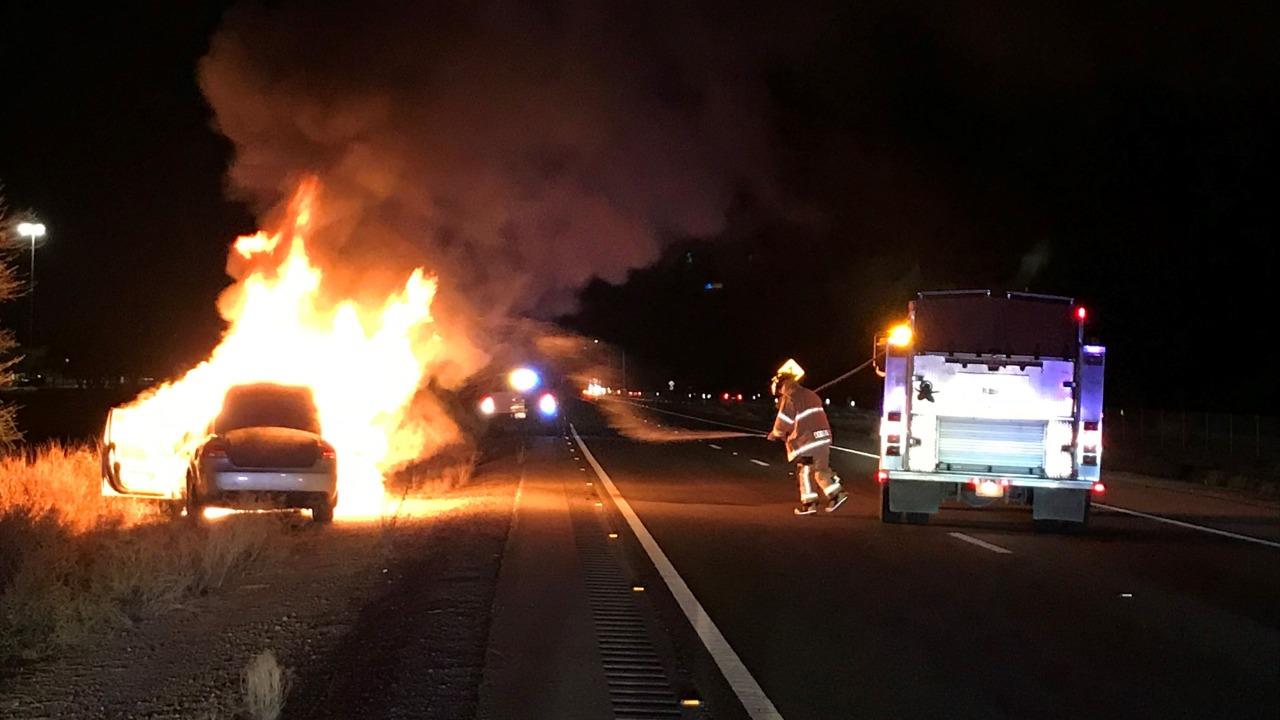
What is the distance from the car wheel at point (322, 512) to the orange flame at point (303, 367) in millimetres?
1339

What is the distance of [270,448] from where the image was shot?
14305mm

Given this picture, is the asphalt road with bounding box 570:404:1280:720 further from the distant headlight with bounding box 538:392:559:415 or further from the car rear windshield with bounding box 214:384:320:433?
the distant headlight with bounding box 538:392:559:415

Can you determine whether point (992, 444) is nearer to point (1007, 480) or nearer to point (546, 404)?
point (1007, 480)

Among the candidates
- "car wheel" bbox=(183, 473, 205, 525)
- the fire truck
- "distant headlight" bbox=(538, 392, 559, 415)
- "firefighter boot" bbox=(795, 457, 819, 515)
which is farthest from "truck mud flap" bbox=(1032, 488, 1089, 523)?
"distant headlight" bbox=(538, 392, 559, 415)

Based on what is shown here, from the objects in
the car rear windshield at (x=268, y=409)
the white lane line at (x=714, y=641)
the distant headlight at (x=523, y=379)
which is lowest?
the white lane line at (x=714, y=641)

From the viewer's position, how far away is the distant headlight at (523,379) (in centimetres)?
4266

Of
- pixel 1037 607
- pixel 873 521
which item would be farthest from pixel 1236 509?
pixel 1037 607

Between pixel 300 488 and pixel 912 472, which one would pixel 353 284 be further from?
pixel 912 472

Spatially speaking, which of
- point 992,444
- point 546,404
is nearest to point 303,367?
point 992,444

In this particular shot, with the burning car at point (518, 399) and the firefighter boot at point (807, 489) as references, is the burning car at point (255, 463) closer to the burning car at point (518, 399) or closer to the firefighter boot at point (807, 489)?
the firefighter boot at point (807, 489)

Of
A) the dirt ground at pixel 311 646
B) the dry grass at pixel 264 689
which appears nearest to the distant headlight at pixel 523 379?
A: the dirt ground at pixel 311 646

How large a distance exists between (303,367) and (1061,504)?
1174cm

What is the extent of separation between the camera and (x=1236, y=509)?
20859 mm

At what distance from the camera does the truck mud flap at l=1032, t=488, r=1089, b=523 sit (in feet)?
53.8
